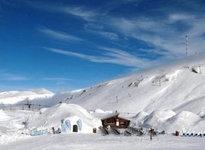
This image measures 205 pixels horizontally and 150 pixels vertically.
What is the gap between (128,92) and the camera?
11156cm

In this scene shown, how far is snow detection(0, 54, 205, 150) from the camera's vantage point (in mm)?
33125

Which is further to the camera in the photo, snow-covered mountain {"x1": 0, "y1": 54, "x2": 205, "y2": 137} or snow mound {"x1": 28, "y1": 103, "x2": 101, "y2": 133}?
snow-covered mountain {"x1": 0, "y1": 54, "x2": 205, "y2": 137}

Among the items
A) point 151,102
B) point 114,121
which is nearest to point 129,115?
point 151,102

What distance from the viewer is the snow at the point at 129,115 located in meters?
33.1

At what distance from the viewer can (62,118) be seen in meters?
51.0

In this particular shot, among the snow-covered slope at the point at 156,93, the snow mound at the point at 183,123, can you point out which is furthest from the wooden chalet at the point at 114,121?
the snow-covered slope at the point at 156,93

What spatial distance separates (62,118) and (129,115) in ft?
93.0

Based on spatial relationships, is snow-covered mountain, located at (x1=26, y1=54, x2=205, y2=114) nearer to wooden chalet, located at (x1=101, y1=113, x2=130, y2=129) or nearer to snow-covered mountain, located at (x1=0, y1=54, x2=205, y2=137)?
snow-covered mountain, located at (x1=0, y1=54, x2=205, y2=137)

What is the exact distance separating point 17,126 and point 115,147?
2782 centimetres

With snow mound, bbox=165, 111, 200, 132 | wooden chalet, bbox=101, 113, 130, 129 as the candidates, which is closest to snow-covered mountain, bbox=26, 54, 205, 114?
wooden chalet, bbox=101, 113, 130, 129

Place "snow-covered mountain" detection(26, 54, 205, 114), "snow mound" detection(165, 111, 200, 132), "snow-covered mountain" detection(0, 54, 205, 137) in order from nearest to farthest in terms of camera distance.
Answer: "snow mound" detection(165, 111, 200, 132), "snow-covered mountain" detection(0, 54, 205, 137), "snow-covered mountain" detection(26, 54, 205, 114)

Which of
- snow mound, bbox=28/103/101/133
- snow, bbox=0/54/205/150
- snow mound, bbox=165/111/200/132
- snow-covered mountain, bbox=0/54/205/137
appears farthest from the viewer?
snow-covered mountain, bbox=0/54/205/137

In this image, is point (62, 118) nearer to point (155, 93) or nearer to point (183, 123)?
point (183, 123)

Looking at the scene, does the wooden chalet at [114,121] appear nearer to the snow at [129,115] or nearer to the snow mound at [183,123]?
the snow at [129,115]
